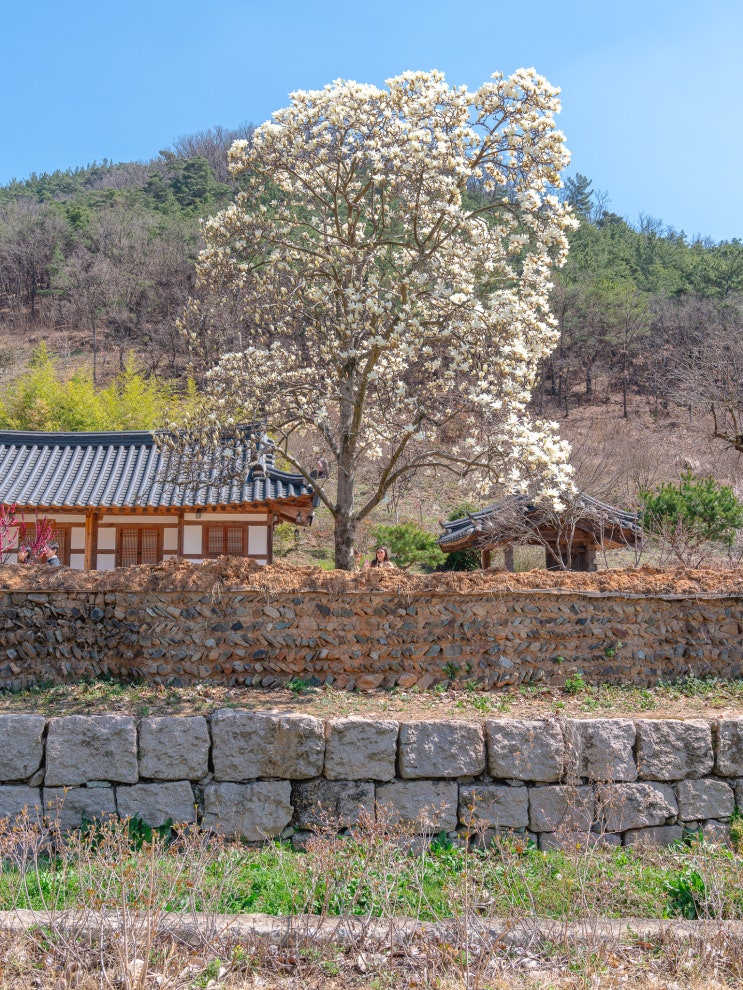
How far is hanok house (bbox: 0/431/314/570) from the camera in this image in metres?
16.6

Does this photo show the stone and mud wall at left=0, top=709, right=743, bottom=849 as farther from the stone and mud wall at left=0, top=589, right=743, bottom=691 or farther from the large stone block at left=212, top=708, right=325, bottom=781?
the stone and mud wall at left=0, top=589, right=743, bottom=691

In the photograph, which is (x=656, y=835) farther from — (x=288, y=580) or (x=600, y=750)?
(x=288, y=580)

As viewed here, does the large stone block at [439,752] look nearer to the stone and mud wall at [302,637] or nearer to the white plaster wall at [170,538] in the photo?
the stone and mud wall at [302,637]

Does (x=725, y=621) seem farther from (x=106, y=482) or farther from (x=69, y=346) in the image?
(x=69, y=346)

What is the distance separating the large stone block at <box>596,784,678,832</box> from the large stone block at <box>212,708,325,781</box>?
2.08 m

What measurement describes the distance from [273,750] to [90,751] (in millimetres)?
1314

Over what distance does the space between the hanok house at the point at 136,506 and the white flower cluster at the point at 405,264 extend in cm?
718

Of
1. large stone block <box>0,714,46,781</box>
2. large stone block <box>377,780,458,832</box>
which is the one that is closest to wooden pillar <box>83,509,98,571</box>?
large stone block <box>0,714,46,781</box>

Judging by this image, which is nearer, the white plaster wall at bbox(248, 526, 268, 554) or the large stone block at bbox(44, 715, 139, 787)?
the large stone block at bbox(44, 715, 139, 787)

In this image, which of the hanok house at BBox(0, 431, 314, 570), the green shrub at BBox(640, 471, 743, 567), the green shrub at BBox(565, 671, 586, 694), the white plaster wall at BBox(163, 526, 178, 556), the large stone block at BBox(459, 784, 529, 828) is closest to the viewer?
the large stone block at BBox(459, 784, 529, 828)

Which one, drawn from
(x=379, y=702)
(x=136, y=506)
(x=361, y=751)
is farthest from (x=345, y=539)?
(x=136, y=506)

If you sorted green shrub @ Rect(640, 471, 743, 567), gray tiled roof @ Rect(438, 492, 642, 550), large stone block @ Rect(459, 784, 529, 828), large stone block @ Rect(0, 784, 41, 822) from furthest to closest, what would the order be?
green shrub @ Rect(640, 471, 743, 567), gray tiled roof @ Rect(438, 492, 642, 550), large stone block @ Rect(459, 784, 529, 828), large stone block @ Rect(0, 784, 41, 822)

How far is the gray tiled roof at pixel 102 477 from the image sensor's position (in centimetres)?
1650

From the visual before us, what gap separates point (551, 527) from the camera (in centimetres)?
1633
